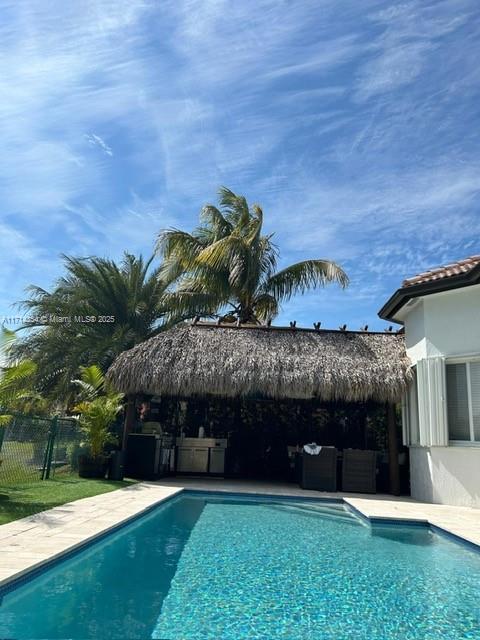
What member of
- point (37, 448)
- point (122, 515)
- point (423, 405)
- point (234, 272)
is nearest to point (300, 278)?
point (234, 272)

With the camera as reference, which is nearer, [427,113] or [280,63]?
[280,63]

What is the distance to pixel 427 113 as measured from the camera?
9727mm

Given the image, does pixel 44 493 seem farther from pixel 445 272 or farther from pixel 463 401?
pixel 445 272

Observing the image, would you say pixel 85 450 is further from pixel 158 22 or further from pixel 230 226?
pixel 230 226

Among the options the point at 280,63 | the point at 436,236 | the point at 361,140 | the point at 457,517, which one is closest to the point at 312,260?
the point at 436,236

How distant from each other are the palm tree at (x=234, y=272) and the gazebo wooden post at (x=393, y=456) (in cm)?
596

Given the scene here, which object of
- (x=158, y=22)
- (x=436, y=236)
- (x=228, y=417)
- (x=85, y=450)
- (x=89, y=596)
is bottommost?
(x=89, y=596)

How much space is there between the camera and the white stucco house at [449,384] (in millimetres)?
8953

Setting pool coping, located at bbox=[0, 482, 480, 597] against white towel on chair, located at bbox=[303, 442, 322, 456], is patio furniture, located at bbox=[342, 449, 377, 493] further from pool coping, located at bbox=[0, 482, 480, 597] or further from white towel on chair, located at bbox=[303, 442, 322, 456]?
pool coping, located at bbox=[0, 482, 480, 597]

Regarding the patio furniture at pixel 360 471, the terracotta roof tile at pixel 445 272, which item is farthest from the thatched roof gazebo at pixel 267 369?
the terracotta roof tile at pixel 445 272

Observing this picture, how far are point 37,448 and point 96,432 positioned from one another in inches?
50.6

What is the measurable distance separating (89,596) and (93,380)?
25.5ft

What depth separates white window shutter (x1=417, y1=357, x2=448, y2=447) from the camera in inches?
362

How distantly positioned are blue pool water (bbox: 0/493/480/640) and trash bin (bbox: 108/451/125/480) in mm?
3898
